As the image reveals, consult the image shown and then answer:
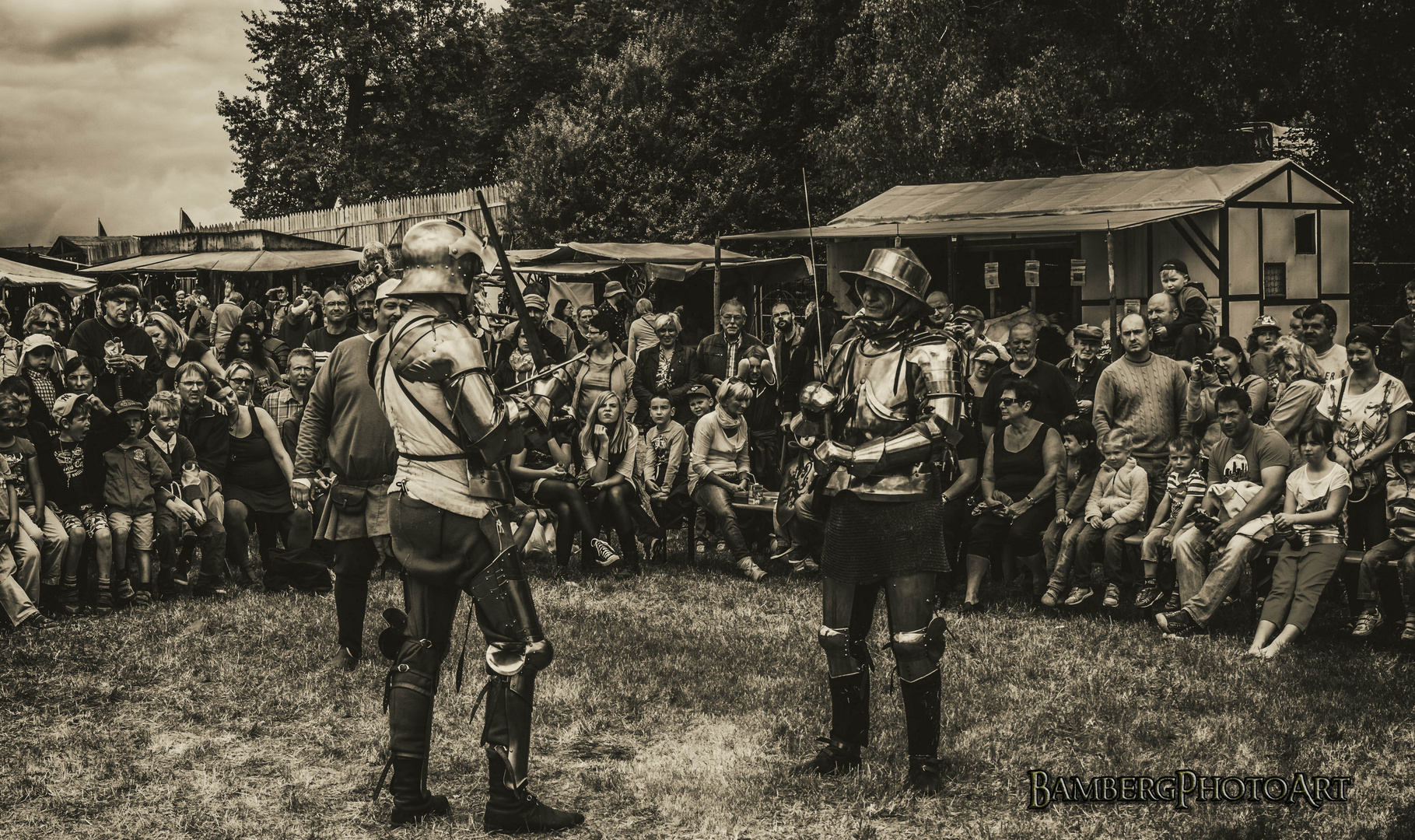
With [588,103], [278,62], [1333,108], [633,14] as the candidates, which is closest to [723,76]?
[588,103]

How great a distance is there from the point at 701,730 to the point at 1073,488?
3596mm

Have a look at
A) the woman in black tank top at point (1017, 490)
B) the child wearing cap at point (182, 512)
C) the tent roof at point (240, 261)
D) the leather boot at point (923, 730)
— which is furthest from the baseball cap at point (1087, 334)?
the tent roof at point (240, 261)

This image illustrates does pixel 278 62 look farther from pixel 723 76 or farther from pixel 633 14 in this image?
pixel 723 76

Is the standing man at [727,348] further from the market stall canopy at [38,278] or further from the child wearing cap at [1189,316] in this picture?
the market stall canopy at [38,278]

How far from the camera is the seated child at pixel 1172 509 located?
25.5 feet

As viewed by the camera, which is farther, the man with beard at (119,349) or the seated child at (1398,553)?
the man with beard at (119,349)

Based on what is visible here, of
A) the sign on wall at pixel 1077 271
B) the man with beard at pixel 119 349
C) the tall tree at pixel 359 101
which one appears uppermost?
the tall tree at pixel 359 101

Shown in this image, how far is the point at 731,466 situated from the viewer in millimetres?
9891

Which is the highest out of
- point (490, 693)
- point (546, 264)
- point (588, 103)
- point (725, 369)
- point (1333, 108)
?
point (588, 103)

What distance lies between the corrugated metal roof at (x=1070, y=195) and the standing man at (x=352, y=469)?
11.5 metres

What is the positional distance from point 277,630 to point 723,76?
21.4 m

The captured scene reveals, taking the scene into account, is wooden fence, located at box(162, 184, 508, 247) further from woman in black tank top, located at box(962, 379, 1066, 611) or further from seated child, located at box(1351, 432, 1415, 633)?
seated child, located at box(1351, 432, 1415, 633)

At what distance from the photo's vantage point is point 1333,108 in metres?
18.5

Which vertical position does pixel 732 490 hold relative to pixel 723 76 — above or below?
below
